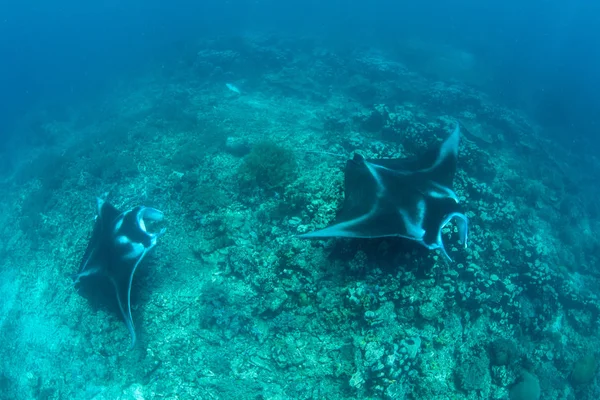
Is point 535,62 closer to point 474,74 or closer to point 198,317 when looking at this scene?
point 474,74

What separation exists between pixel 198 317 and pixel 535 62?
45124mm

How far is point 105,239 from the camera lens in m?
5.20

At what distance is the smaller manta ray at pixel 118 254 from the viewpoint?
15.0ft

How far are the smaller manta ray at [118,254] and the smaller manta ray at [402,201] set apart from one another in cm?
288

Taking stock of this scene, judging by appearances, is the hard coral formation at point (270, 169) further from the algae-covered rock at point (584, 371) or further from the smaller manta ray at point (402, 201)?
the algae-covered rock at point (584, 371)

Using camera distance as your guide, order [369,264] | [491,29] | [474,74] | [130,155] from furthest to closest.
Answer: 1. [491,29]
2. [474,74]
3. [130,155]
4. [369,264]

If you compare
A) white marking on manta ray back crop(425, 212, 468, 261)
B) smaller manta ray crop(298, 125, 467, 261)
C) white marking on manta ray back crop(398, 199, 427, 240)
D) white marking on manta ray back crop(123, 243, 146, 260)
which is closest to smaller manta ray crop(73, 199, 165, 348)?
white marking on manta ray back crop(123, 243, 146, 260)

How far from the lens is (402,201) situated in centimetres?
416

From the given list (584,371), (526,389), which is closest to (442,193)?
(526,389)

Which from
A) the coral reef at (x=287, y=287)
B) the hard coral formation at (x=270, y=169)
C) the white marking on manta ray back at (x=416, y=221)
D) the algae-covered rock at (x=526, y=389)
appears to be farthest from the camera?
the hard coral formation at (x=270, y=169)

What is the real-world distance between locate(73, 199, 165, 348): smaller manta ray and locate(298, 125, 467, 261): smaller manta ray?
9.45 ft

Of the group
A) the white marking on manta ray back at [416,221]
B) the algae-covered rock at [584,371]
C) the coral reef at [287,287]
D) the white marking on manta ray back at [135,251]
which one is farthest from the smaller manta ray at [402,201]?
the algae-covered rock at [584,371]

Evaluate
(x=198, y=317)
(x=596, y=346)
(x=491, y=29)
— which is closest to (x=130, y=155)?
(x=198, y=317)

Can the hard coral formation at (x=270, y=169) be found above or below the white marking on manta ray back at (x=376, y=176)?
below
